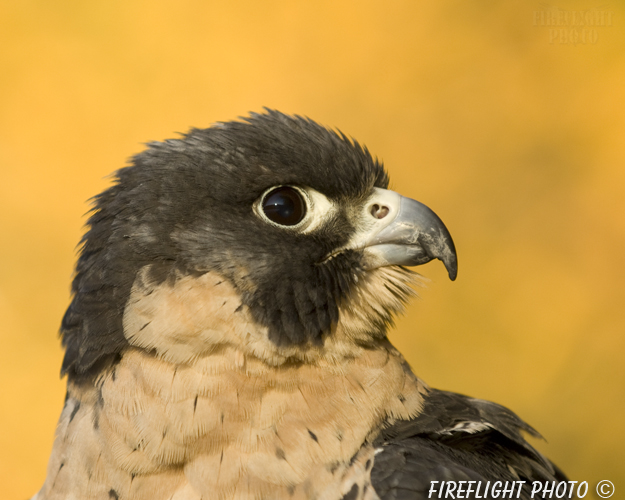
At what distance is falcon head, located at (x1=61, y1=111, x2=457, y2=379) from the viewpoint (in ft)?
4.80

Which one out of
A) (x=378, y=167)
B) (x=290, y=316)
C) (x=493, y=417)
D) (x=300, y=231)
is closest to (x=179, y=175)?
(x=300, y=231)

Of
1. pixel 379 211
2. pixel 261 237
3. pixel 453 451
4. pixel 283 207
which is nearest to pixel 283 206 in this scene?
pixel 283 207

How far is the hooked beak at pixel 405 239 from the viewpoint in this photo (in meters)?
1.57

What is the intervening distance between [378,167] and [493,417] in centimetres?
85

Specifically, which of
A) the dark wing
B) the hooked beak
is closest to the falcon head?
the hooked beak

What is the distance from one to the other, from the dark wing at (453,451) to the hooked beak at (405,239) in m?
0.40

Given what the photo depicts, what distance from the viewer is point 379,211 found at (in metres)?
1.63

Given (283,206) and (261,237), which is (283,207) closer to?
(283,206)

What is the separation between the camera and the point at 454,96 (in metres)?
3.96

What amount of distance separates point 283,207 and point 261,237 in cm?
10

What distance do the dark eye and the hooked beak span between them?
0.18 meters

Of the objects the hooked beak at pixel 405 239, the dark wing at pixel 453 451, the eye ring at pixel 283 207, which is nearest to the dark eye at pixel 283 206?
the eye ring at pixel 283 207

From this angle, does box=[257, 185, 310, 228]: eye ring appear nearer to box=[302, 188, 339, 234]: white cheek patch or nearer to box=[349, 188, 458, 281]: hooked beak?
box=[302, 188, 339, 234]: white cheek patch

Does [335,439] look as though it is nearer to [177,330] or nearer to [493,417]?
[177,330]
